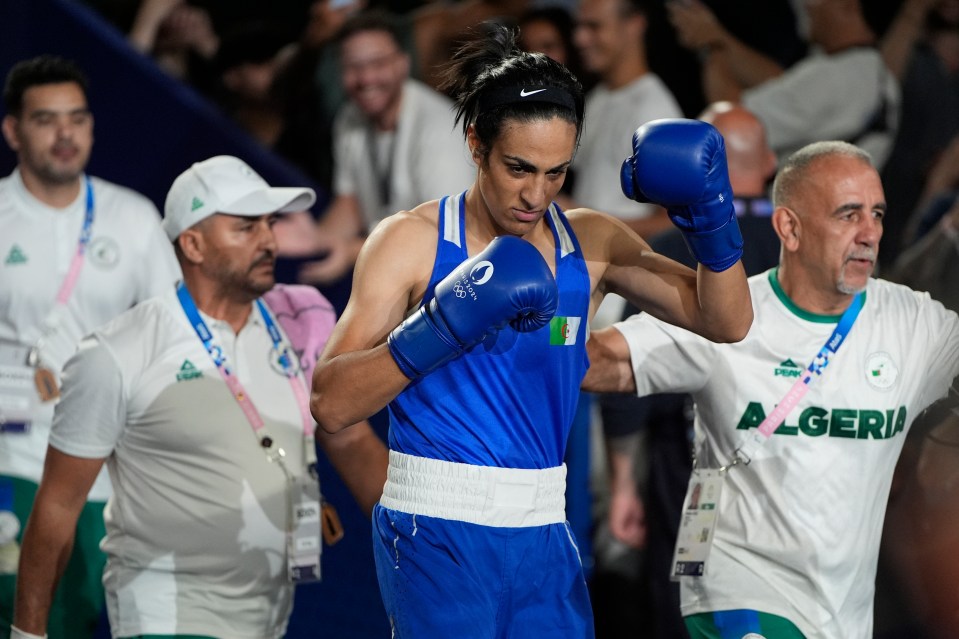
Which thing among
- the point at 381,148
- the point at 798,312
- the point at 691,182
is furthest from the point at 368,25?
the point at 691,182

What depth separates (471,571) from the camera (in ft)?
10.2

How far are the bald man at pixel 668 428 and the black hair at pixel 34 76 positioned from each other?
242cm

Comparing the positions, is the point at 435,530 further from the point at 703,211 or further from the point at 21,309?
the point at 21,309

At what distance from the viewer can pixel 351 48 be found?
652 cm

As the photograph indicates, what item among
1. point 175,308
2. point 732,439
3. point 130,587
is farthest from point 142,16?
point 732,439

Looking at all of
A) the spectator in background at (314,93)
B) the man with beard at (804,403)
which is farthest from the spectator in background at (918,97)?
the spectator in background at (314,93)

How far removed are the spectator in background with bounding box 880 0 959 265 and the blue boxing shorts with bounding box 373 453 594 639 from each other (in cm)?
355

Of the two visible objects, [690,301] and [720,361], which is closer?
[690,301]

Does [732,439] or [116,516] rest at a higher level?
[732,439]

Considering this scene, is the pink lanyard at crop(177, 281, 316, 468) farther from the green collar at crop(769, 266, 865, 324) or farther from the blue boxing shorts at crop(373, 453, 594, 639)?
the green collar at crop(769, 266, 865, 324)

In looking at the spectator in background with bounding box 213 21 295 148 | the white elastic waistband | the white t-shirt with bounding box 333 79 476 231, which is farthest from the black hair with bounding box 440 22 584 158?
the spectator in background with bounding box 213 21 295 148

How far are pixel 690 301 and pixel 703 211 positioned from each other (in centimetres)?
29

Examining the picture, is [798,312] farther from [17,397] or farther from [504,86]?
[17,397]

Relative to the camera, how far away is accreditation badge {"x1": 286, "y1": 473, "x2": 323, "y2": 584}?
4023 millimetres
